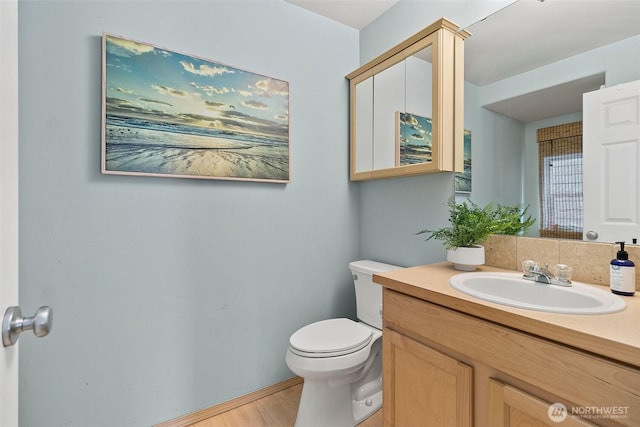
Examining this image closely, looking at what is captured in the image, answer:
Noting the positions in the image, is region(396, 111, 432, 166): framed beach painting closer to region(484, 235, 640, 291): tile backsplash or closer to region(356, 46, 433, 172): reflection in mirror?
region(356, 46, 433, 172): reflection in mirror

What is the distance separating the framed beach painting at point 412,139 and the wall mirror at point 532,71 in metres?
0.21

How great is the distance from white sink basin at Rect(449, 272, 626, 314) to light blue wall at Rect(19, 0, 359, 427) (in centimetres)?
98

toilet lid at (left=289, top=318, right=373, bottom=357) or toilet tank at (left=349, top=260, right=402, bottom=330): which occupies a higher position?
toilet tank at (left=349, top=260, right=402, bottom=330)

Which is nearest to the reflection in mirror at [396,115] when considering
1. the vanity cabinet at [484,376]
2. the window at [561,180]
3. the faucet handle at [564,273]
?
the window at [561,180]

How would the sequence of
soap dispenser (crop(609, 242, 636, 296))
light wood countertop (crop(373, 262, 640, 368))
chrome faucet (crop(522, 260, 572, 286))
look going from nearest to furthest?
light wood countertop (crop(373, 262, 640, 368)), soap dispenser (crop(609, 242, 636, 296)), chrome faucet (crop(522, 260, 572, 286))

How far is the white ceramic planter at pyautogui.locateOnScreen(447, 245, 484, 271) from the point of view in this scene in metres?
1.21

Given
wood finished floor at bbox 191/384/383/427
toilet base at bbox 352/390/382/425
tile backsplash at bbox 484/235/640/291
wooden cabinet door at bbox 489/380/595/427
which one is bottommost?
wood finished floor at bbox 191/384/383/427

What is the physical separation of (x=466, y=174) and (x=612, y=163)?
54 centimetres

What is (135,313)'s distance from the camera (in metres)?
1.34

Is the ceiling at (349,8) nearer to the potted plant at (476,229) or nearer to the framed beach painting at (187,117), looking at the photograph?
the framed beach painting at (187,117)

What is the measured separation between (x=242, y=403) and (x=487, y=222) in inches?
62.4

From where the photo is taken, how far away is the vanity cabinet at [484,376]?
2.00ft

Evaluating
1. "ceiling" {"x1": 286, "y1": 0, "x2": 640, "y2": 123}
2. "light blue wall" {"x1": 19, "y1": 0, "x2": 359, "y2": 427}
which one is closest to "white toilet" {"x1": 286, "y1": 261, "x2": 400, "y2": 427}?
"light blue wall" {"x1": 19, "y1": 0, "x2": 359, "y2": 427}
